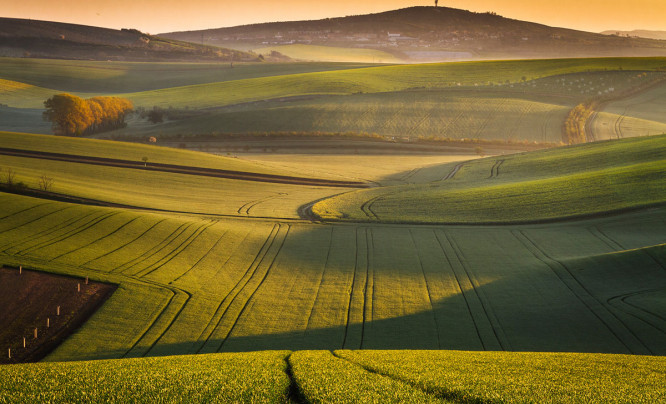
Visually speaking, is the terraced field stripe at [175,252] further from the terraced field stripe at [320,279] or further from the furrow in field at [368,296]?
the furrow in field at [368,296]

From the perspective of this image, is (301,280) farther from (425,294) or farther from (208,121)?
(208,121)

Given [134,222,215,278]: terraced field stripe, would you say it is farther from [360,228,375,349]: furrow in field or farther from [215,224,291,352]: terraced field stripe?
[360,228,375,349]: furrow in field

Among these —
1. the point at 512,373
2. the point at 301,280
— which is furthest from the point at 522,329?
the point at 301,280

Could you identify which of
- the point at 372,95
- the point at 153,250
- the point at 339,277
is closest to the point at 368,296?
the point at 339,277

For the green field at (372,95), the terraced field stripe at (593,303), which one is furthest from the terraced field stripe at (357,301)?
the green field at (372,95)

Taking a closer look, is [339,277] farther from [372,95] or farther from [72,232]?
[372,95]
